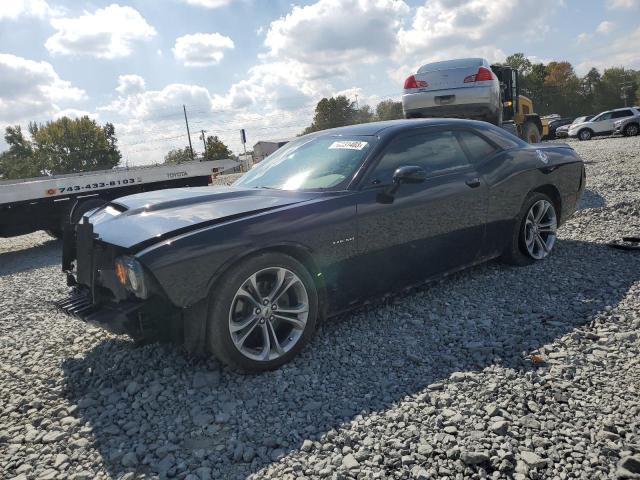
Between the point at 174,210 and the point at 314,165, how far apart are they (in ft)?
3.78

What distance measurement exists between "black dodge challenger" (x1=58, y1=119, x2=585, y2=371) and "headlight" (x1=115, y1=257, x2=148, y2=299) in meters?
0.01

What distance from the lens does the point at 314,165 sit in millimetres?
3744

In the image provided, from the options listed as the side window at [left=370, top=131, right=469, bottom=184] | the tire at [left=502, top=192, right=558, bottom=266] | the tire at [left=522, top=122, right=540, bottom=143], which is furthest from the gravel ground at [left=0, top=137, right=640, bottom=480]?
the tire at [left=522, top=122, right=540, bottom=143]

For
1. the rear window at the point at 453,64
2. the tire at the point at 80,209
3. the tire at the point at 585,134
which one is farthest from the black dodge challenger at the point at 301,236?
the tire at the point at 585,134

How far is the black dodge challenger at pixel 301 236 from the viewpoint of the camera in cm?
273

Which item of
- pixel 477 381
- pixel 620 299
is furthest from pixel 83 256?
pixel 620 299

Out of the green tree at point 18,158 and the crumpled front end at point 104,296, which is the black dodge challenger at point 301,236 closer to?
the crumpled front end at point 104,296

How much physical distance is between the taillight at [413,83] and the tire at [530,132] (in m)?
4.64

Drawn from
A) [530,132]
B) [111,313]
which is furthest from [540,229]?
[530,132]

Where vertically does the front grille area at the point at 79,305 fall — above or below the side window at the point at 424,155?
below

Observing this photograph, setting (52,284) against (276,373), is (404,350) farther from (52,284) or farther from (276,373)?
(52,284)

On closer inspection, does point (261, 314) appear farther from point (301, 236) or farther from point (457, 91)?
point (457, 91)

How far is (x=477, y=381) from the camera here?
2.68m

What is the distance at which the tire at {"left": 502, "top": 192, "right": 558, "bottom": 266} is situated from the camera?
14.7 ft
